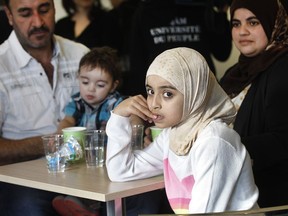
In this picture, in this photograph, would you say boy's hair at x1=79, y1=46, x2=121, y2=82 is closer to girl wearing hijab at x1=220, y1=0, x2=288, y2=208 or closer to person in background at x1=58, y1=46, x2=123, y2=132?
person in background at x1=58, y1=46, x2=123, y2=132

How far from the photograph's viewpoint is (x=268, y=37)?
2.72 m

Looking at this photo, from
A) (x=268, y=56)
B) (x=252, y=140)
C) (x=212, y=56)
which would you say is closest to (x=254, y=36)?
(x=268, y=56)

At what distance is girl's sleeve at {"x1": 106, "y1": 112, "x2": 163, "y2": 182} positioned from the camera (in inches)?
84.0

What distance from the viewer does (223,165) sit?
180 cm

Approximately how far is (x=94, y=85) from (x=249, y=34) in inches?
29.6

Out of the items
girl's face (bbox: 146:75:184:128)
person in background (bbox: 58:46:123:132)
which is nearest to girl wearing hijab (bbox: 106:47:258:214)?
girl's face (bbox: 146:75:184:128)

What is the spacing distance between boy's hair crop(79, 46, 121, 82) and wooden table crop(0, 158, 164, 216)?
0.65 m

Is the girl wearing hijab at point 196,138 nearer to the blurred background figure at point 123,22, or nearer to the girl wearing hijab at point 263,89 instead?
the girl wearing hijab at point 263,89

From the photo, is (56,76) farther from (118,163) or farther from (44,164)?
(118,163)

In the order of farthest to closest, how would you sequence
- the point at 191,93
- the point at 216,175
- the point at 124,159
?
the point at 124,159, the point at 191,93, the point at 216,175

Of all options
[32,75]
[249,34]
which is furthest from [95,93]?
[249,34]

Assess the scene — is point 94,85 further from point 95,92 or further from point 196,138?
point 196,138

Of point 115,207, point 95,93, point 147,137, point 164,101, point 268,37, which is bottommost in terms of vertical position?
point 115,207

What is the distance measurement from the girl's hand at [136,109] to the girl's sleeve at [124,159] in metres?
0.02
